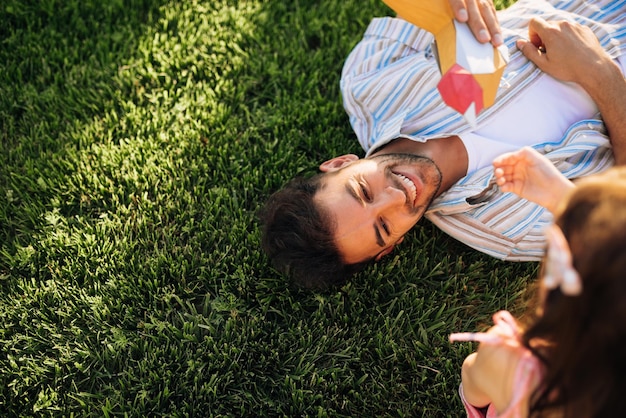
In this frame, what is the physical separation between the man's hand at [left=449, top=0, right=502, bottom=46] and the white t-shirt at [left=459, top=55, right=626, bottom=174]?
72cm

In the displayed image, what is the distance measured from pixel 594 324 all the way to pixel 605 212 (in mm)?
290

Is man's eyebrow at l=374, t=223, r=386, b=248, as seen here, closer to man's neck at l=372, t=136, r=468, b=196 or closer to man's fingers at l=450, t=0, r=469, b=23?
man's neck at l=372, t=136, r=468, b=196

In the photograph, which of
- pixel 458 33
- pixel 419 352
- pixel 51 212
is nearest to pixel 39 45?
pixel 51 212

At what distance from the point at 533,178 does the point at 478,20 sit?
2.43 feet

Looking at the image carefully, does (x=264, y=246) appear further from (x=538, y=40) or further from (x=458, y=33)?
(x=538, y=40)

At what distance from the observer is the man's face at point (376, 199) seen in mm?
2844

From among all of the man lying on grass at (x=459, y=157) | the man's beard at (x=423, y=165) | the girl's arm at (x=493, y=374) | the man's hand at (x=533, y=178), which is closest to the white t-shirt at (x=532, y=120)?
the man lying on grass at (x=459, y=157)

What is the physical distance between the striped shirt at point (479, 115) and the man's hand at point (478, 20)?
63cm

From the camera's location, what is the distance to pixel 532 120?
3131 millimetres

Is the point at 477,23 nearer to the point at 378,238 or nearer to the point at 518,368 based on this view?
the point at 378,238

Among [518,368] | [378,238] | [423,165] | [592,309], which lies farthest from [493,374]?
[423,165]

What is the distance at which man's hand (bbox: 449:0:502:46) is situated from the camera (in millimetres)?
2408

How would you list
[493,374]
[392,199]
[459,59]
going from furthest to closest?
[392,199], [459,59], [493,374]

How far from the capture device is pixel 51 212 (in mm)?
3229
